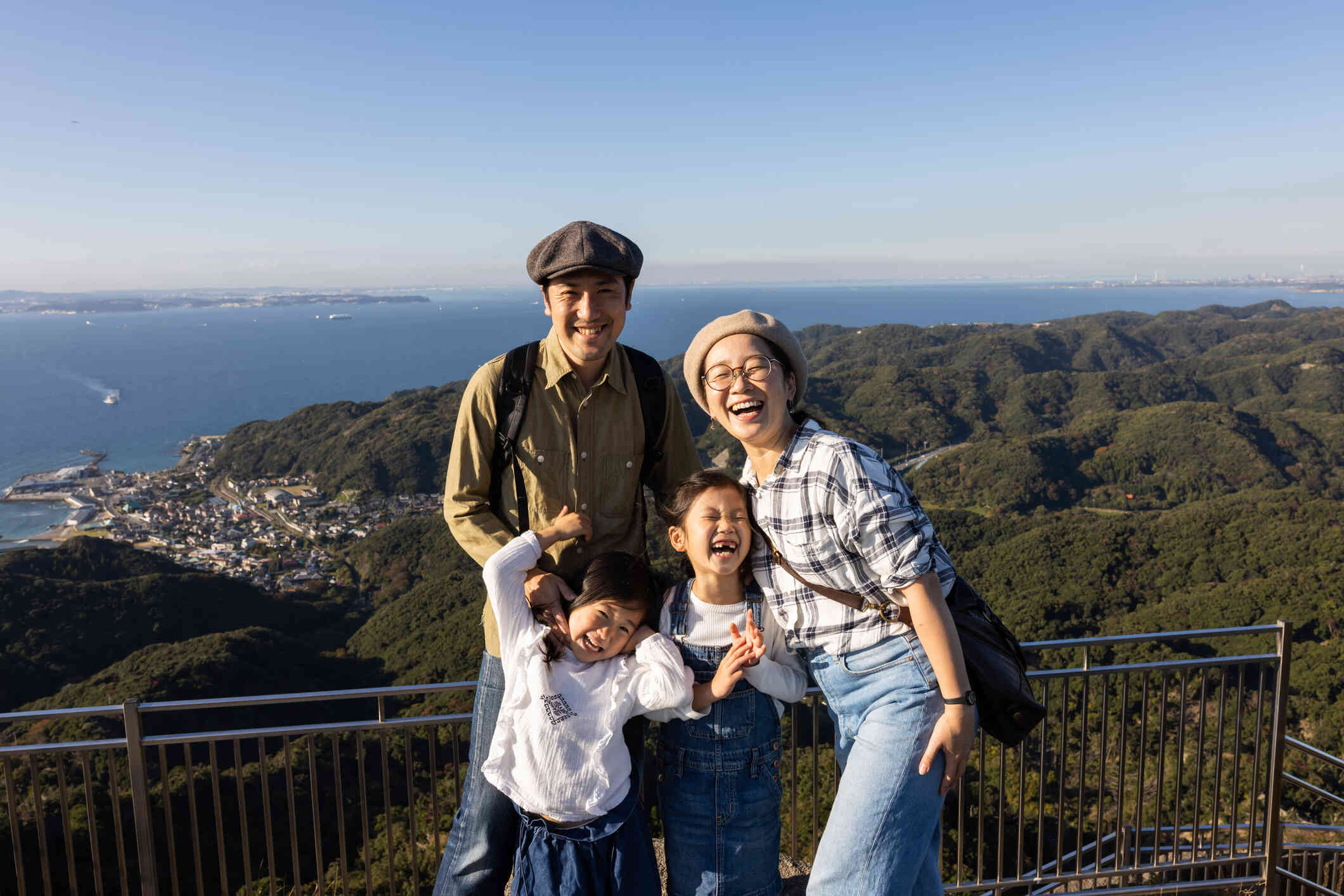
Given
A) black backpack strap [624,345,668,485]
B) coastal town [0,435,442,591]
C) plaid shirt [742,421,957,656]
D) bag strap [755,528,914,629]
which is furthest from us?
coastal town [0,435,442,591]

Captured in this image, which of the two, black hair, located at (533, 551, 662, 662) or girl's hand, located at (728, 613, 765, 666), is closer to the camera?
girl's hand, located at (728, 613, 765, 666)

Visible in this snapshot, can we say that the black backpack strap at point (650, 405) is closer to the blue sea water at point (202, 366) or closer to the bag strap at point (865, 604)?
the bag strap at point (865, 604)

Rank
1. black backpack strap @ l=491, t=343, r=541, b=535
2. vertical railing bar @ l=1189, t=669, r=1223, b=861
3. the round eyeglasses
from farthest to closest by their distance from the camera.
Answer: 1. vertical railing bar @ l=1189, t=669, r=1223, b=861
2. black backpack strap @ l=491, t=343, r=541, b=535
3. the round eyeglasses

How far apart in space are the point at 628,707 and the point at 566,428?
778mm

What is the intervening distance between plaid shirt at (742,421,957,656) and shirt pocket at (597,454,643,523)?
0.46 m

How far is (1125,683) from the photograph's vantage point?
120 inches

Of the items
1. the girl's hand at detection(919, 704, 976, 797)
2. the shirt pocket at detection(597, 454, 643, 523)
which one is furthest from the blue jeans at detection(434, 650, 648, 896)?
the girl's hand at detection(919, 704, 976, 797)

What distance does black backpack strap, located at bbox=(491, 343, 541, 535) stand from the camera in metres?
2.25

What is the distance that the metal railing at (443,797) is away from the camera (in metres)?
2.72

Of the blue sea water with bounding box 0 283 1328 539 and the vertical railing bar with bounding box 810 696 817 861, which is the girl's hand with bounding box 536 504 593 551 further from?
the blue sea water with bounding box 0 283 1328 539

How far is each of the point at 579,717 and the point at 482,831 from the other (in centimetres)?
47

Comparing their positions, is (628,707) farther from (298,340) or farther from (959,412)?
(298,340)

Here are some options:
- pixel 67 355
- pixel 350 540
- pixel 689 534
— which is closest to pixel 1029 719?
pixel 689 534

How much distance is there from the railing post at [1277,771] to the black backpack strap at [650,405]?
7.84 ft
